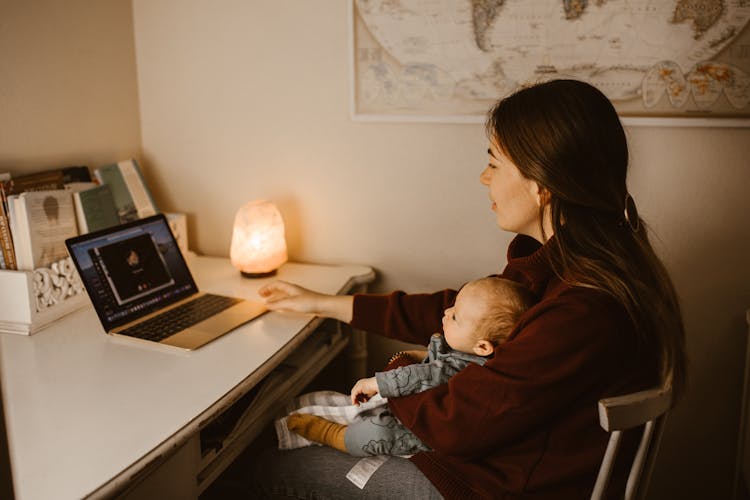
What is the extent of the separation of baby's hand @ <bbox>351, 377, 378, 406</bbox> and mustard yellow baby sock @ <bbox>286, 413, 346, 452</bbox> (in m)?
0.07

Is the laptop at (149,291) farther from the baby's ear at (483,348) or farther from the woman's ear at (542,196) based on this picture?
the woman's ear at (542,196)

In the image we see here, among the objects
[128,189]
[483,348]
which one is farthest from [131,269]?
[483,348]

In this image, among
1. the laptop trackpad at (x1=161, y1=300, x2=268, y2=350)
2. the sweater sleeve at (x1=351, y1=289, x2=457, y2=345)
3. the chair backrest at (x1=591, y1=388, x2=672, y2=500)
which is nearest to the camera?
the chair backrest at (x1=591, y1=388, x2=672, y2=500)

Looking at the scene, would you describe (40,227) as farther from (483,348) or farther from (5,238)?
(483,348)

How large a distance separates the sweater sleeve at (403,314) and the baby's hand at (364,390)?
24 centimetres

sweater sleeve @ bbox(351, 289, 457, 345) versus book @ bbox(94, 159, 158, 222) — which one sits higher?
book @ bbox(94, 159, 158, 222)

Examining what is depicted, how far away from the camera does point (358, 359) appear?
1920mm

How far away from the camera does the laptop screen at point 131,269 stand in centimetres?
140

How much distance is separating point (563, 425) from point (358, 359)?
975mm

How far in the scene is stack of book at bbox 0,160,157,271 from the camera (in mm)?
1421

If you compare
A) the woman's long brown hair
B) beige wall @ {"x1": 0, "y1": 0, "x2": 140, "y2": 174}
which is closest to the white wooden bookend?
beige wall @ {"x1": 0, "y1": 0, "x2": 140, "y2": 174}

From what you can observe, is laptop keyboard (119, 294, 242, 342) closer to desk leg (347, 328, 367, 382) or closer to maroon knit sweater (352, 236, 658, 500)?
desk leg (347, 328, 367, 382)

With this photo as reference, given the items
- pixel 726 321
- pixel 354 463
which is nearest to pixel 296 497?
pixel 354 463

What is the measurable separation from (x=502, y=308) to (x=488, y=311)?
3 cm
